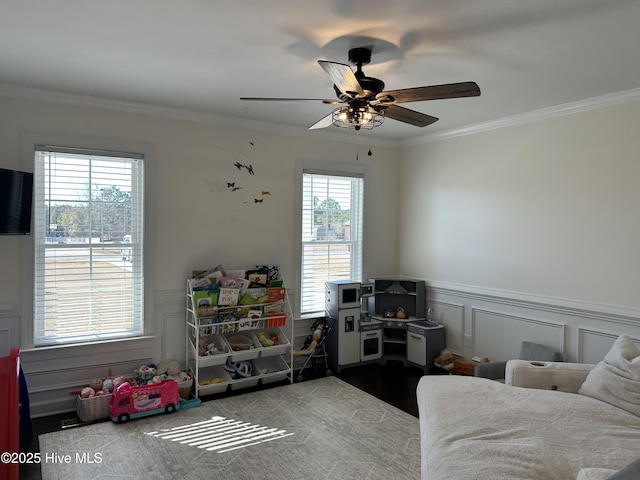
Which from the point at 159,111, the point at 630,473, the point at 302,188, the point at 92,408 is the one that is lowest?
the point at 92,408

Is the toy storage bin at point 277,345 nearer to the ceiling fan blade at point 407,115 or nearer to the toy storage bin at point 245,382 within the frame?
the toy storage bin at point 245,382

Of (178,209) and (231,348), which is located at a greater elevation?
(178,209)

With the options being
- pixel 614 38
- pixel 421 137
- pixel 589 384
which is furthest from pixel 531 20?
pixel 421 137

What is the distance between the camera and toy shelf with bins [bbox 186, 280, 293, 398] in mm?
3987

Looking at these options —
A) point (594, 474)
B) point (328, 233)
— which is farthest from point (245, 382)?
point (594, 474)

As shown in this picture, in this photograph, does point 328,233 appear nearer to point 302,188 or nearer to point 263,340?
point 302,188

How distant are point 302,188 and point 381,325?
1.76 m

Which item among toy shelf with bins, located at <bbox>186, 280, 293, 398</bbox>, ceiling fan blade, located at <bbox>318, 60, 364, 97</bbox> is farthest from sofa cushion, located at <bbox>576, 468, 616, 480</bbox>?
toy shelf with bins, located at <bbox>186, 280, 293, 398</bbox>

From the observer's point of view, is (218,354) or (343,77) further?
(218,354)

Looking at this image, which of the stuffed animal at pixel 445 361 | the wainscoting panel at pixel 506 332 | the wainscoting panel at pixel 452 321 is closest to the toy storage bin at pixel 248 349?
the stuffed animal at pixel 445 361

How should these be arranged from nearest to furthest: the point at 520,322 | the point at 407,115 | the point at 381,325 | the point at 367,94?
the point at 367,94 → the point at 407,115 → the point at 520,322 → the point at 381,325

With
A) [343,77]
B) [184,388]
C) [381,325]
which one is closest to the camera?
[343,77]

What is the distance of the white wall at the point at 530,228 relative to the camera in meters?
3.46

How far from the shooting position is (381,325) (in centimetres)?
495
